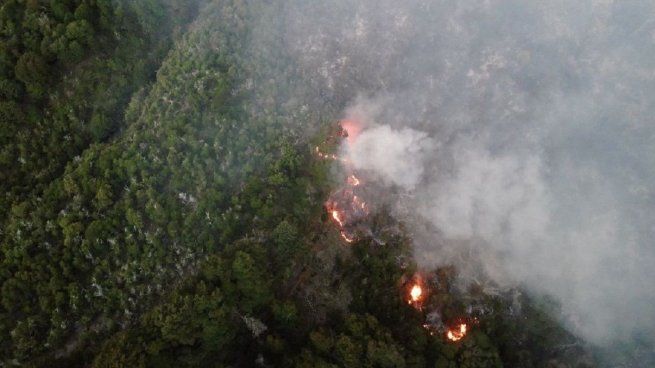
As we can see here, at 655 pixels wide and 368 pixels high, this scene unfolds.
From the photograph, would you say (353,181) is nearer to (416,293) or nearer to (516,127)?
(416,293)

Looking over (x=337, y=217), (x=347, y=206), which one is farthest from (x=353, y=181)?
(x=337, y=217)

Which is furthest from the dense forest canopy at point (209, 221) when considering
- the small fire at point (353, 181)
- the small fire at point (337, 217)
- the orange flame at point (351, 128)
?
the orange flame at point (351, 128)

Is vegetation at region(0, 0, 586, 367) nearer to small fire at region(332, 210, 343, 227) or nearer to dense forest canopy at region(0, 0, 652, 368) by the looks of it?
dense forest canopy at region(0, 0, 652, 368)

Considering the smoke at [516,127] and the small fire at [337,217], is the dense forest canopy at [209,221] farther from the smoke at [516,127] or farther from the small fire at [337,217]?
the smoke at [516,127]

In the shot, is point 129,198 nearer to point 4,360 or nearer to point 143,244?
point 143,244

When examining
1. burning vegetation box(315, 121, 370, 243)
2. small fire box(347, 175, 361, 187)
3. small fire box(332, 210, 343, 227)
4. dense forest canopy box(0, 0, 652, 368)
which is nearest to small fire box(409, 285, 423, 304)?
dense forest canopy box(0, 0, 652, 368)
